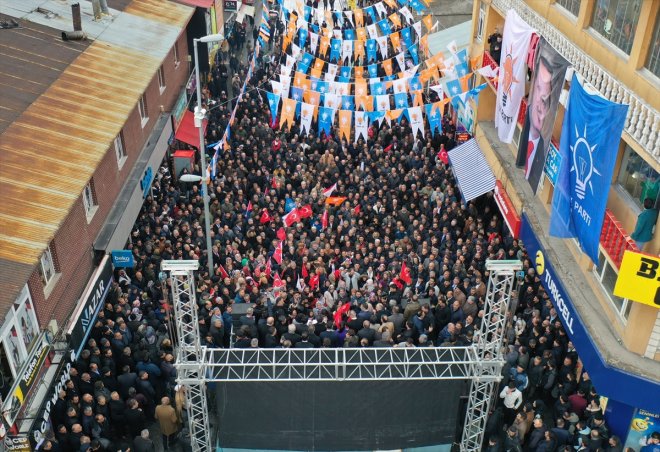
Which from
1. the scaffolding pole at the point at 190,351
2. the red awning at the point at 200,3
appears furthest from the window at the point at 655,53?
the red awning at the point at 200,3

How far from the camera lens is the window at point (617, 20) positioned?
15.3 metres

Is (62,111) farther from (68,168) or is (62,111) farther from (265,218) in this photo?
(265,218)

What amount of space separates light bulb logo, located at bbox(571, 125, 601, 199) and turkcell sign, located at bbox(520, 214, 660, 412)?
288 centimetres

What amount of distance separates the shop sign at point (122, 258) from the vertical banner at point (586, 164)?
1073 centimetres

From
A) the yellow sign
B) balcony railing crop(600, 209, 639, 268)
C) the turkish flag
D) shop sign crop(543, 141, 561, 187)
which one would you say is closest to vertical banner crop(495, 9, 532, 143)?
shop sign crop(543, 141, 561, 187)

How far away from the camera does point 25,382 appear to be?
14.4 meters

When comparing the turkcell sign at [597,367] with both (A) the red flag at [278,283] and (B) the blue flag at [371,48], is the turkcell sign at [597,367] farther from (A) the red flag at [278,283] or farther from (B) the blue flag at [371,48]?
(B) the blue flag at [371,48]

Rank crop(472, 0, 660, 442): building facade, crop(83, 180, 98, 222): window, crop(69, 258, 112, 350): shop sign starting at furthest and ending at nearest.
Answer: crop(83, 180, 98, 222): window, crop(69, 258, 112, 350): shop sign, crop(472, 0, 660, 442): building facade

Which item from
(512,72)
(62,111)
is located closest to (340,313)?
(512,72)

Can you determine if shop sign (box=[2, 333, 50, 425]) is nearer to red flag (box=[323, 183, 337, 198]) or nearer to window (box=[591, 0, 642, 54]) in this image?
red flag (box=[323, 183, 337, 198])

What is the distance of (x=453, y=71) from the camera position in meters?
25.9

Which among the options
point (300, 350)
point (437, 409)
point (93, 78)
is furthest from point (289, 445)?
point (93, 78)

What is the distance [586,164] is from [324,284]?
7.97m

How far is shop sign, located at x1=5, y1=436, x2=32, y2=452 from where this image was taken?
13547 mm
